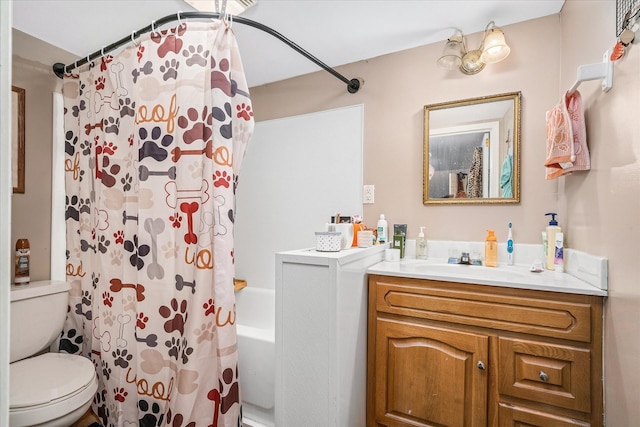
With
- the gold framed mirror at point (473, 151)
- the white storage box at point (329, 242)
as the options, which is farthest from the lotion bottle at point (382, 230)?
the white storage box at point (329, 242)

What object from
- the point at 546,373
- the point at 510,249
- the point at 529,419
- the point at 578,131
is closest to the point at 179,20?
the point at 578,131

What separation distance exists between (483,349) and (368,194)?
3.99 ft

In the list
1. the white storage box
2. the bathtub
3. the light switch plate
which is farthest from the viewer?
the light switch plate

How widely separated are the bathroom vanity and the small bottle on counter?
199 cm

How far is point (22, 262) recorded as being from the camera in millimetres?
1840

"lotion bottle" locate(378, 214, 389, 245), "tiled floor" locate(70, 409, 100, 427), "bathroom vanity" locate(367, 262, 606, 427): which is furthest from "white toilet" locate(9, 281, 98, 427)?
"lotion bottle" locate(378, 214, 389, 245)

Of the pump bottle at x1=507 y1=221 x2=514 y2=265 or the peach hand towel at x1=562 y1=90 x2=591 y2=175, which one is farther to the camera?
the pump bottle at x1=507 y1=221 x2=514 y2=265

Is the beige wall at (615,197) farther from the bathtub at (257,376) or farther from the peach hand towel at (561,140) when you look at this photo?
the bathtub at (257,376)

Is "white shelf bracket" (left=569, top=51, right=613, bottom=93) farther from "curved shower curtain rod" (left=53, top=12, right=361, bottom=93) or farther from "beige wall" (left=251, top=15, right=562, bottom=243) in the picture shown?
"curved shower curtain rod" (left=53, top=12, right=361, bottom=93)

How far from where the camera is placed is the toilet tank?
5.52 ft

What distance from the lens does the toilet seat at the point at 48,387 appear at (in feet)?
4.24

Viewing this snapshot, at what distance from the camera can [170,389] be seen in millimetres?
1544

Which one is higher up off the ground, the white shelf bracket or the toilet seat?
the white shelf bracket

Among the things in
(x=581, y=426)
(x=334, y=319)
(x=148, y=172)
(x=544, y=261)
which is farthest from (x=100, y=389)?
(x=544, y=261)
